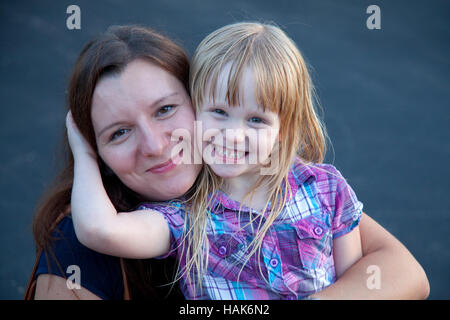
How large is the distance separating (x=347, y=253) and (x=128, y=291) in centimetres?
57

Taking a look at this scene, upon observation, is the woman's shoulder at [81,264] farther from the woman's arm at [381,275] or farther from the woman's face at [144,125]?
the woman's arm at [381,275]

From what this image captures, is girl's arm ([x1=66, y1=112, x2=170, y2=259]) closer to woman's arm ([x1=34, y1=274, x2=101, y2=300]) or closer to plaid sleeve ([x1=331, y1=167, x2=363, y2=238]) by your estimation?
woman's arm ([x1=34, y1=274, x2=101, y2=300])

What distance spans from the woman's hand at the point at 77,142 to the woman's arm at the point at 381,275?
2.16 feet

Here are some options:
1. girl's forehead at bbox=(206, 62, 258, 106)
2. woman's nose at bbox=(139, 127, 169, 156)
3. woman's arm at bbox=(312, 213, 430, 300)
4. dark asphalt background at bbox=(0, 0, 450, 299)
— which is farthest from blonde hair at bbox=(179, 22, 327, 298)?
dark asphalt background at bbox=(0, 0, 450, 299)

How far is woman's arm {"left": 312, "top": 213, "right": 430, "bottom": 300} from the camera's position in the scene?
4.26 ft

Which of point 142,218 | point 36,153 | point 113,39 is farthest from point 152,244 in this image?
point 36,153

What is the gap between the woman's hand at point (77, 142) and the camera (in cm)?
132

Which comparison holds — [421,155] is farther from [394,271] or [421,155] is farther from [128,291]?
[128,291]

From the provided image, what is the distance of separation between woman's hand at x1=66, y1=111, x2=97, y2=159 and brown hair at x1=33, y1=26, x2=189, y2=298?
0.7 inches

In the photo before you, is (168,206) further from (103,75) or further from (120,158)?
(103,75)

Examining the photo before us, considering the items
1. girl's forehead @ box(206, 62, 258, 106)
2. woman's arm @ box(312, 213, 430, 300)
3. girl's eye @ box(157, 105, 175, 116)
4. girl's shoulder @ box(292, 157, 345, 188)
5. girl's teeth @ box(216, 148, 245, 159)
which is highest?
girl's forehead @ box(206, 62, 258, 106)

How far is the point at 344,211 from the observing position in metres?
1.39

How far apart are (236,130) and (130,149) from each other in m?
0.25

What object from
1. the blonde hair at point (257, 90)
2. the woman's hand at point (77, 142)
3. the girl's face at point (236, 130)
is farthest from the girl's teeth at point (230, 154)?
the woman's hand at point (77, 142)
